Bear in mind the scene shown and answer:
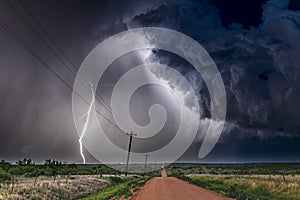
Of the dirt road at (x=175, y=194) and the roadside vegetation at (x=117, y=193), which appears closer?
the dirt road at (x=175, y=194)

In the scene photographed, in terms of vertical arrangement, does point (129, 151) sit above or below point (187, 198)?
above

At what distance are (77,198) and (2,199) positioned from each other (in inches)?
373

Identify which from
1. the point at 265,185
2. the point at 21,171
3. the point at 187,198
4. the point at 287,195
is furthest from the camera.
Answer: the point at 21,171

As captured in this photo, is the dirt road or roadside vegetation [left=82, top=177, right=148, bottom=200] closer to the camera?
the dirt road

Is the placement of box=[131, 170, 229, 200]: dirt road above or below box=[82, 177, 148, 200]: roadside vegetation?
above

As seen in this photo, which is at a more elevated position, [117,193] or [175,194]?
[175,194]

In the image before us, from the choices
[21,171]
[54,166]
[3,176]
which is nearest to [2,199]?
[3,176]

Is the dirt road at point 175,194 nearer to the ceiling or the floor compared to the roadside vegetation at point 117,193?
nearer to the ceiling

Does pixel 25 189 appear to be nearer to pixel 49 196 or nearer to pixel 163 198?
pixel 49 196

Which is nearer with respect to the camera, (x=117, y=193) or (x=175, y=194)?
(x=175, y=194)


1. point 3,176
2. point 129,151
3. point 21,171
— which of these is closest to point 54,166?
point 21,171

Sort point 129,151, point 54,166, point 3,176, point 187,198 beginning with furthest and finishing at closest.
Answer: point 129,151
point 54,166
point 3,176
point 187,198

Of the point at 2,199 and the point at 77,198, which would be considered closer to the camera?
the point at 2,199

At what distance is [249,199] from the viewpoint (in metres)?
24.6
